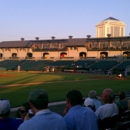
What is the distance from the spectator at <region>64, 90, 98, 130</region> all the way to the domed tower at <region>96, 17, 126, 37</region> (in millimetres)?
155690

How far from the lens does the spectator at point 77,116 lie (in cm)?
476

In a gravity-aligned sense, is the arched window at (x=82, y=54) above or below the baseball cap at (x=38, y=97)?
above

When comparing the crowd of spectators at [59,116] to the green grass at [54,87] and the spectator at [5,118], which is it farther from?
the green grass at [54,87]

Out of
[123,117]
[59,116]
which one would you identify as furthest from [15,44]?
[59,116]

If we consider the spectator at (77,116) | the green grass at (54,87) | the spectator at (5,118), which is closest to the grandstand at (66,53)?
the green grass at (54,87)

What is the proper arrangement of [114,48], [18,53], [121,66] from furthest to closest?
[18,53]
[114,48]
[121,66]

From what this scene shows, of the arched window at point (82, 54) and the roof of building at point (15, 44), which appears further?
the roof of building at point (15, 44)

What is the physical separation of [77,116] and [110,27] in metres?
160

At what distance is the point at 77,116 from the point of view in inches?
189

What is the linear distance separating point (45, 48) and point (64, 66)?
20.8 m

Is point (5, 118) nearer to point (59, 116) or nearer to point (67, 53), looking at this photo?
point (59, 116)

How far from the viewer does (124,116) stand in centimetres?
681

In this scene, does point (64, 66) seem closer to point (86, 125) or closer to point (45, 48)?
point (45, 48)

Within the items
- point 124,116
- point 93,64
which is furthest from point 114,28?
point 124,116
